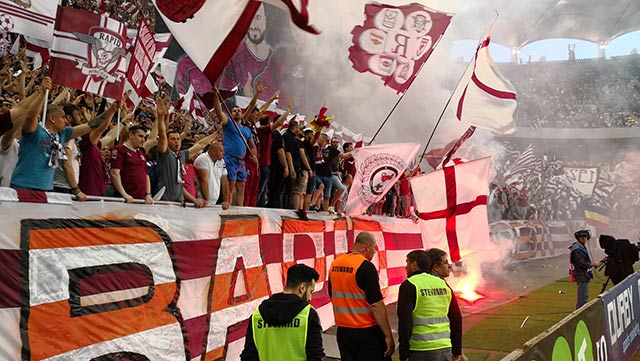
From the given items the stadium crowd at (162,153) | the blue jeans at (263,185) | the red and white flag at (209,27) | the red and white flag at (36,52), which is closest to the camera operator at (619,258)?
the stadium crowd at (162,153)

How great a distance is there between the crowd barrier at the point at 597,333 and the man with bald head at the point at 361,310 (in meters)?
1.20

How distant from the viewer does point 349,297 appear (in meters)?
4.14

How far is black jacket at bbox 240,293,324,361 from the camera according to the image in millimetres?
2861

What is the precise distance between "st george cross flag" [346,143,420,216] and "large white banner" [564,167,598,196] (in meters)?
20.8

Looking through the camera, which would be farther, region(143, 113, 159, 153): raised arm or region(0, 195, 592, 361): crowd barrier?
region(143, 113, 159, 153): raised arm

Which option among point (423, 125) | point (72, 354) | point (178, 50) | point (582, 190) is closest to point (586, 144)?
point (582, 190)

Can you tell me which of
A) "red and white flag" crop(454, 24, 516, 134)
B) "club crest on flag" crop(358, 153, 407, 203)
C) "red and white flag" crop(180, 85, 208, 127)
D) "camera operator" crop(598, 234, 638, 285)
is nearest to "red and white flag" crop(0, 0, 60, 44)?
"red and white flag" crop(180, 85, 208, 127)

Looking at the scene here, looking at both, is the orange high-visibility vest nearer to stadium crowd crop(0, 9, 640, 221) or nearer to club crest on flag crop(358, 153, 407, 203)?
stadium crowd crop(0, 9, 640, 221)

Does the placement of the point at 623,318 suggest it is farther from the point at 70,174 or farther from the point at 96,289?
the point at 70,174

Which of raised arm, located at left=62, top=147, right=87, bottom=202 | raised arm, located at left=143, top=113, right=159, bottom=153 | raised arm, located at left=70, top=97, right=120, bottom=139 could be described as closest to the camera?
raised arm, located at left=62, top=147, right=87, bottom=202

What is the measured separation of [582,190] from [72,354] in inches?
1056

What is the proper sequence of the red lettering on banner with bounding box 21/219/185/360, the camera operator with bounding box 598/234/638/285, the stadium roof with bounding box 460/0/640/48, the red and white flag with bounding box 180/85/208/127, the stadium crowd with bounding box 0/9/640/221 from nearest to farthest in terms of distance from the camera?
the red lettering on banner with bounding box 21/219/185/360 < the stadium crowd with bounding box 0/9/640/221 < the camera operator with bounding box 598/234/638/285 < the red and white flag with bounding box 180/85/208/127 < the stadium roof with bounding box 460/0/640/48

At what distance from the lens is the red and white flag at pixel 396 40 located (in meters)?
8.91

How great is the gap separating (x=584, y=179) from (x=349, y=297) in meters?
25.2
